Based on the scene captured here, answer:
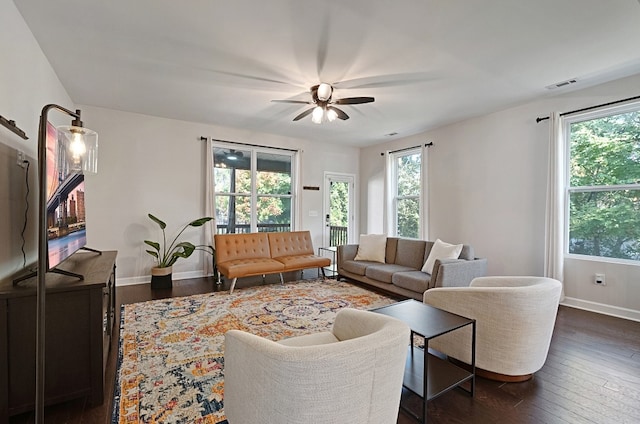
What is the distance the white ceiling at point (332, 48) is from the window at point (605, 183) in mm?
573

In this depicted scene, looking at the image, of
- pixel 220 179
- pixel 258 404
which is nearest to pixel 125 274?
pixel 220 179

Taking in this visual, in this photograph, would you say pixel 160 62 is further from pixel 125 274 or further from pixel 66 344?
pixel 125 274

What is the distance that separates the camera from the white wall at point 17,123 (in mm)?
2041

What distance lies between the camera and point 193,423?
5.65 feet

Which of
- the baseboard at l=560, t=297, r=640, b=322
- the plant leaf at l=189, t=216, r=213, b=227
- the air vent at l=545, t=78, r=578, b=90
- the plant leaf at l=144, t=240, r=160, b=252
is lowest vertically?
the baseboard at l=560, t=297, r=640, b=322

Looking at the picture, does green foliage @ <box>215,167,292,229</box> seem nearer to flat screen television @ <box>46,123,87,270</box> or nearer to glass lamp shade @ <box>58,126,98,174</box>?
flat screen television @ <box>46,123,87,270</box>

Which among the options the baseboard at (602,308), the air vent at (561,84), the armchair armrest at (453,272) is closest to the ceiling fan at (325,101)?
the armchair armrest at (453,272)

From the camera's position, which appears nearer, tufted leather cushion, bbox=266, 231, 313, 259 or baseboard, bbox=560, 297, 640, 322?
baseboard, bbox=560, 297, 640, 322

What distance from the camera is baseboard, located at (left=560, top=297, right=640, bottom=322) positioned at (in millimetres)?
3426

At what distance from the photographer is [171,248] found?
5.13 meters

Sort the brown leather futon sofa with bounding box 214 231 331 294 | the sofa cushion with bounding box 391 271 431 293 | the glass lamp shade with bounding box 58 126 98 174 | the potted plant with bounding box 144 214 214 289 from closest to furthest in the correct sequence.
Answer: the glass lamp shade with bounding box 58 126 98 174 → the sofa cushion with bounding box 391 271 431 293 → the brown leather futon sofa with bounding box 214 231 331 294 → the potted plant with bounding box 144 214 214 289

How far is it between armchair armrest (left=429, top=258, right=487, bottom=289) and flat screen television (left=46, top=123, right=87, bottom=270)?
11.7 feet

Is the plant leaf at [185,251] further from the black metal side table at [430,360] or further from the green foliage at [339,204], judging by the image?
the black metal side table at [430,360]

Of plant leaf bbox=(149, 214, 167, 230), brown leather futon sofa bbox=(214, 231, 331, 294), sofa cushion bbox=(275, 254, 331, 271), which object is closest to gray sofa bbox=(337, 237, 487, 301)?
sofa cushion bbox=(275, 254, 331, 271)
